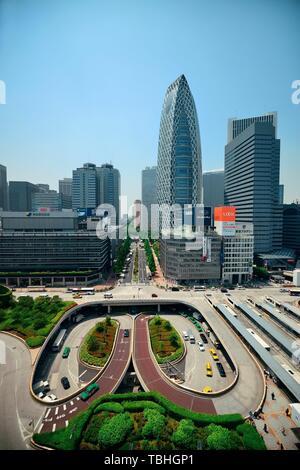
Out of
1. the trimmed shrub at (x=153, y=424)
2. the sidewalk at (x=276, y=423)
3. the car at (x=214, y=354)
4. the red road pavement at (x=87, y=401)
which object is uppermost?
the trimmed shrub at (x=153, y=424)

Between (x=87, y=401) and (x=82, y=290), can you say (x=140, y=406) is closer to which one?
(x=87, y=401)

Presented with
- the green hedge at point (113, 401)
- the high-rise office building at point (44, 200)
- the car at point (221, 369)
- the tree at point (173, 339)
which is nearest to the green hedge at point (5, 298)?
the tree at point (173, 339)

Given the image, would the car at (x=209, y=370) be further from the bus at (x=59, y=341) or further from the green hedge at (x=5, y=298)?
the green hedge at (x=5, y=298)

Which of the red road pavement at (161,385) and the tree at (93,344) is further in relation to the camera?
the tree at (93,344)

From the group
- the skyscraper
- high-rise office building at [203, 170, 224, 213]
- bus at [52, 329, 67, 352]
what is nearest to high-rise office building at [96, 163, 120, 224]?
the skyscraper

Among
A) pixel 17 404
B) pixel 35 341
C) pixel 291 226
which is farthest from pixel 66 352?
pixel 291 226

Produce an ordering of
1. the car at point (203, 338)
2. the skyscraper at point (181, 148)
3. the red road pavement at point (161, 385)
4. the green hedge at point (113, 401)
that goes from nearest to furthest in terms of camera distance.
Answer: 1. the green hedge at point (113, 401)
2. the red road pavement at point (161, 385)
3. the car at point (203, 338)
4. the skyscraper at point (181, 148)

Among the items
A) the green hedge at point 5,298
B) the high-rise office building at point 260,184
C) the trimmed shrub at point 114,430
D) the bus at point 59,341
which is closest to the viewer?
the trimmed shrub at point 114,430
